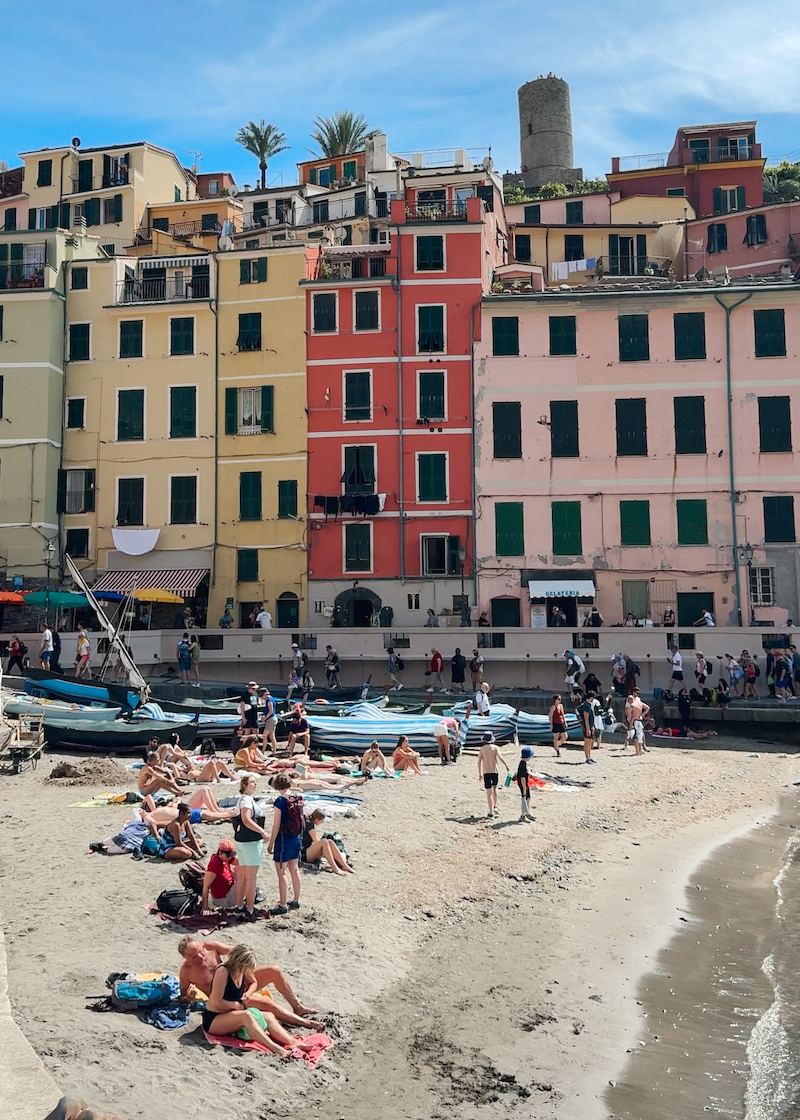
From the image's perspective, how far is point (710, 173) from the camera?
2594 inches

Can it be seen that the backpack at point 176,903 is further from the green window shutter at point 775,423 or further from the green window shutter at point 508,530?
the green window shutter at point 775,423

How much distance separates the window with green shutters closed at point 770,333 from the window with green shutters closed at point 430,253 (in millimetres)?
12707

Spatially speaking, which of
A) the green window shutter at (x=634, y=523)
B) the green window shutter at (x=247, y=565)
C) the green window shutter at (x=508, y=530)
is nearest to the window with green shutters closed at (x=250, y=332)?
the green window shutter at (x=247, y=565)

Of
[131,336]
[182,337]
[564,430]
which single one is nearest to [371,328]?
[182,337]

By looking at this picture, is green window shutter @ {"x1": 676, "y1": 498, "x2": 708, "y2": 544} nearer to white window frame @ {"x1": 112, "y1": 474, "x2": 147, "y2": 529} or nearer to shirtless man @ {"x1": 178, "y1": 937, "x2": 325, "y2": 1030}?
white window frame @ {"x1": 112, "y1": 474, "x2": 147, "y2": 529}

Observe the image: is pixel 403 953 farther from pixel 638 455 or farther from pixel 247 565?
pixel 247 565

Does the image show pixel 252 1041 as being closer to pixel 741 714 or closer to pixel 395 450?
pixel 741 714

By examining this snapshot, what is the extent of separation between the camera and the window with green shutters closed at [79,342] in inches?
1850

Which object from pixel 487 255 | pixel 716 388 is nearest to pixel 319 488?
pixel 487 255

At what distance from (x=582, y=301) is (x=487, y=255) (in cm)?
560

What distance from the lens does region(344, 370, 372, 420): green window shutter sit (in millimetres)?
44750

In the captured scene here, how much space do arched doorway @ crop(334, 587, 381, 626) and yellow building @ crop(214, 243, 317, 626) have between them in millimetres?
1663

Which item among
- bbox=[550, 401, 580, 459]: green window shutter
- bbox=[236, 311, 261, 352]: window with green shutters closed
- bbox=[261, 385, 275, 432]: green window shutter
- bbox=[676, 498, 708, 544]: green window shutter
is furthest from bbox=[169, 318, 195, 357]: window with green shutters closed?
bbox=[676, 498, 708, 544]: green window shutter

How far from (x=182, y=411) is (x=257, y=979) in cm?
3742
